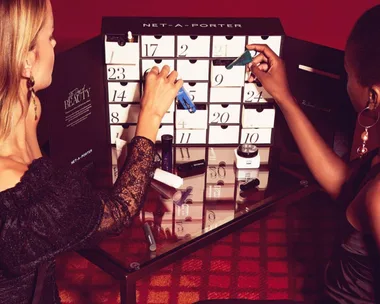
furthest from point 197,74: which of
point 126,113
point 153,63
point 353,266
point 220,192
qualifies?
point 353,266

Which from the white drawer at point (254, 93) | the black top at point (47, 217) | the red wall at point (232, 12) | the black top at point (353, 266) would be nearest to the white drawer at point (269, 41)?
the white drawer at point (254, 93)

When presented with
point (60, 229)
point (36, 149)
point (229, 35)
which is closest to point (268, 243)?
point (229, 35)

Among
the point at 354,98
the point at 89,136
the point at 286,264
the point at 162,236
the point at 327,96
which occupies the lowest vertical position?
the point at 286,264

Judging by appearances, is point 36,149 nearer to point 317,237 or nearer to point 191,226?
point 191,226

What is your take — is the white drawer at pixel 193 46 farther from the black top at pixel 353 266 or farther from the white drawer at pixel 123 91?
the black top at pixel 353 266

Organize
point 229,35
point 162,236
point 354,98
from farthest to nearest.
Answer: point 229,35 → point 162,236 → point 354,98

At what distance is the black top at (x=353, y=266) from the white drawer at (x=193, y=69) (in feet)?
1.70

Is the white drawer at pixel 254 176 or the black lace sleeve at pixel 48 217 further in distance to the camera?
the white drawer at pixel 254 176

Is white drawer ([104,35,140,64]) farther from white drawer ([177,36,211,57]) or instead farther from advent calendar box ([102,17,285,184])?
white drawer ([177,36,211,57])

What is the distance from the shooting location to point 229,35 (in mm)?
1671

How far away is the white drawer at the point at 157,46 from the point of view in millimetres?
1667

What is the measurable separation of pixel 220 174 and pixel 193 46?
0.35 meters

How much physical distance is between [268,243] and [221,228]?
28.5 inches

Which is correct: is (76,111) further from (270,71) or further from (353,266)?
(353,266)
